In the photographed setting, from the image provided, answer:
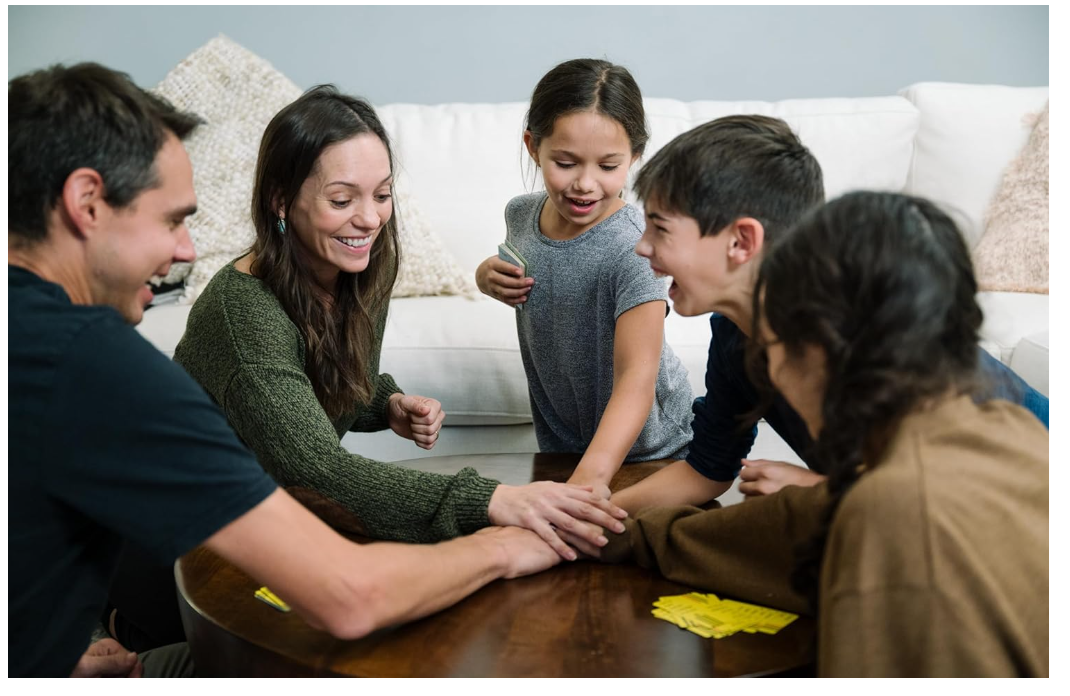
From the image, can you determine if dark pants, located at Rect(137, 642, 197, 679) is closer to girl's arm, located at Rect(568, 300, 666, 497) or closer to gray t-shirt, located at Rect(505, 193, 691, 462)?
girl's arm, located at Rect(568, 300, 666, 497)

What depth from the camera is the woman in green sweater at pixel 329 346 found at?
133 centimetres

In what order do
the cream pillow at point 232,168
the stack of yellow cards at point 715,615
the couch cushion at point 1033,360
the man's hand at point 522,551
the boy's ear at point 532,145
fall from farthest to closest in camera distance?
1. the cream pillow at point 232,168
2. the couch cushion at point 1033,360
3. the boy's ear at point 532,145
4. the man's hand at point 522,551
5. the stack of yellow cards at point 715,615

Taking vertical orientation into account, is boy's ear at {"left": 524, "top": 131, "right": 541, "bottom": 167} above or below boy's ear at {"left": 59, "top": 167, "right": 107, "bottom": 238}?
below

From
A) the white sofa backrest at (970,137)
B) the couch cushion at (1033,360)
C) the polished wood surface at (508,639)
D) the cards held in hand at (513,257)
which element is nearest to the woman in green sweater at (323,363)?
the polished wood surface at (508,639)

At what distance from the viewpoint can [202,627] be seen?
112 centimetres

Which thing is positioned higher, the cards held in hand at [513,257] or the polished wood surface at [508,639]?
the cards held in hand at [513,257]

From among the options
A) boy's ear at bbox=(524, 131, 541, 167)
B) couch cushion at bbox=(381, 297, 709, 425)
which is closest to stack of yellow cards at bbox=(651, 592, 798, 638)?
boy's ear at bbox=(524, 131, 541, 167)

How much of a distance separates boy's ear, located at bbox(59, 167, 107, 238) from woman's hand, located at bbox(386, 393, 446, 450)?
898 mm

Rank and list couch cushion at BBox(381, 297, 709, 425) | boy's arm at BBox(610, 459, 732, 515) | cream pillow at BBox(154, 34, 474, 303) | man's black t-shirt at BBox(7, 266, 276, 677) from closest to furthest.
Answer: man's black t-shirt at BBox(7, 266, 276, 677) → boy's arm at BBox(610, 459, 732, 515) → couch cushion at BBox(381, 297, 709, 425) → cream pillow at BBox(154, 34, 474, 303)

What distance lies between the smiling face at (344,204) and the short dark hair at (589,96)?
33cm

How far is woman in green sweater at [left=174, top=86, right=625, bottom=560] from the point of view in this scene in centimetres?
133

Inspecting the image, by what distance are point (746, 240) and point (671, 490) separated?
39cm

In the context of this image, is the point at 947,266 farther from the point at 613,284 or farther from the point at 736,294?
the point at 613,284

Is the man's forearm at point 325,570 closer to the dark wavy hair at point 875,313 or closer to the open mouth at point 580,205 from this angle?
the dark wavy hair at point 875,313
